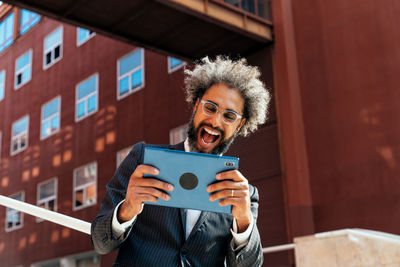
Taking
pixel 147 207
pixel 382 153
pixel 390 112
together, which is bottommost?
pixel 147 207

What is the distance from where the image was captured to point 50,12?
1287 cm

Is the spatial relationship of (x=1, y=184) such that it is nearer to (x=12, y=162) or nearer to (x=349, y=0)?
(x=12, y=162)

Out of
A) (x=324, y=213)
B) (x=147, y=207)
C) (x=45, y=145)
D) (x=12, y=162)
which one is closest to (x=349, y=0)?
(x=324, y=213)

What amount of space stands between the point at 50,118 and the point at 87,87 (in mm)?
2811

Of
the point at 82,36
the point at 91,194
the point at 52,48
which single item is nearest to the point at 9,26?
the point at 52,48

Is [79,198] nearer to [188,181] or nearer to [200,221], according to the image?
[200,221]

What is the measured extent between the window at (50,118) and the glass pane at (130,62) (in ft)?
14.2

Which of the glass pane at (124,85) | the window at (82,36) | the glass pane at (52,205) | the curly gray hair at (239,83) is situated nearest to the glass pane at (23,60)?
the window at (82,36)

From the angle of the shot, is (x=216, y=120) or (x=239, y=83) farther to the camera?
(x=239, y=83)

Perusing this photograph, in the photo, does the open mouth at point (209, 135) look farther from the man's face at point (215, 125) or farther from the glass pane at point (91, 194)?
the glass pane at point (91, 194)

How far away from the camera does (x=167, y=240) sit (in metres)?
2.57

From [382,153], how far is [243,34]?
4.49 m

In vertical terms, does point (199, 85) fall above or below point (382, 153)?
below

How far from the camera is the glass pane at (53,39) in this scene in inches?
910
